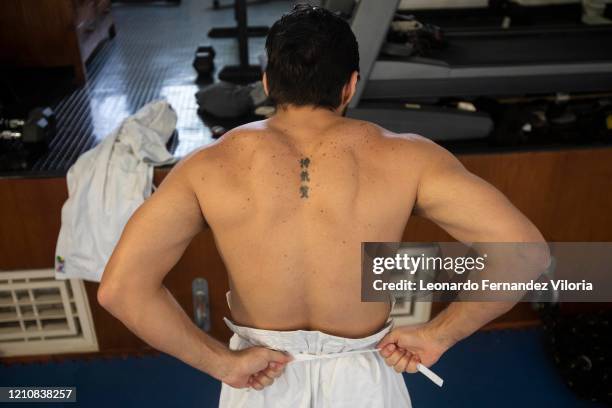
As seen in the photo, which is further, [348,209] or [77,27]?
[77,27]

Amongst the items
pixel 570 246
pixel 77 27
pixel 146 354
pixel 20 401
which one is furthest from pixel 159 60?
pixel 570 246

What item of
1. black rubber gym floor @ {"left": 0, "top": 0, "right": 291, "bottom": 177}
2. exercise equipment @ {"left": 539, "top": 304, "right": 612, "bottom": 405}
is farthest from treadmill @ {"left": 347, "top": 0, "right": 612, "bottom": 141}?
exercise equipment @ {"left": 539, "top": 304, "right": 612, "bottom": 405}

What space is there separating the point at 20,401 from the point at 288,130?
1768 millimetres

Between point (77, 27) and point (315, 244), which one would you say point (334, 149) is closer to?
point (315, 244)

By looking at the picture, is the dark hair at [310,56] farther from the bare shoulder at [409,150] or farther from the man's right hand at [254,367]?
the man's right hand at [254,367]

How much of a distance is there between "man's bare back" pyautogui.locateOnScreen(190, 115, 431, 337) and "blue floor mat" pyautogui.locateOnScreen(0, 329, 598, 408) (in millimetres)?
1293

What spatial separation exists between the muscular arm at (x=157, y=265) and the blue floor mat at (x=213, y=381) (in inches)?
45.3

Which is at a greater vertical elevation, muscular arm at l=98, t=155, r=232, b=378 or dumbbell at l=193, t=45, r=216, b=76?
muscular arm at l=98, t=155, r=232, b=378

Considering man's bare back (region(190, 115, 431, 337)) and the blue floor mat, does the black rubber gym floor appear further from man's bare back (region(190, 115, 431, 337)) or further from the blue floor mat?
man's bare back (region(190, 115, 431, 337))

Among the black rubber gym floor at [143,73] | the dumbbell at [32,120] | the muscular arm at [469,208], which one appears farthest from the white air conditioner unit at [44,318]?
the muscular arm at [469,208]

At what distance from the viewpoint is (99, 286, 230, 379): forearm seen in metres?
1.12

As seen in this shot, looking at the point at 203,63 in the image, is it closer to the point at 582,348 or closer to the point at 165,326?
the point at 165,326

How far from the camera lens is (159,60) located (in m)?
3.36

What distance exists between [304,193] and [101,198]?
44.2 inches
